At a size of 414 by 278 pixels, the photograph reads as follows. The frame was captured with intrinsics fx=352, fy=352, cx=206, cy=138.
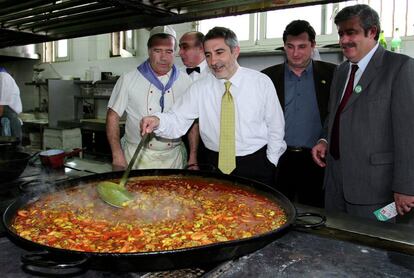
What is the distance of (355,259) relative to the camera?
3.83 feet

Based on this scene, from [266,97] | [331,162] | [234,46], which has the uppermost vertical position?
[234,46]

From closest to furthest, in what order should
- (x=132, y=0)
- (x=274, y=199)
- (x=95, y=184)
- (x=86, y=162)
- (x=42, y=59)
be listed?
1. (x=132, y=0)
2. (x=274, y=199)
3. (x=95, y=184)
4. (x=86, y=162)
5. (x=42, y=59)

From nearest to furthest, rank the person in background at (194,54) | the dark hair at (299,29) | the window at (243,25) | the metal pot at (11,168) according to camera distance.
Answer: the metal pot at (11,168) < the dark hair at (299,29) < the person in background at (194,54) < the window at (243,25)

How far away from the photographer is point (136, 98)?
2836 millimetres

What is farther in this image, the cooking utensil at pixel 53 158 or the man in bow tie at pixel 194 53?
the man in bow tie at pixel 194 53

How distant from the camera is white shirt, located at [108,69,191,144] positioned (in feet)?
9.29

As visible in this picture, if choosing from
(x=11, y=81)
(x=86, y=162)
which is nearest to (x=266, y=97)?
(x=86, y=162)

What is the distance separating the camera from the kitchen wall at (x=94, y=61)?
15.9ft

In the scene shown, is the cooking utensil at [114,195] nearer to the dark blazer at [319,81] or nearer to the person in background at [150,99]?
the person in background at [150,99]

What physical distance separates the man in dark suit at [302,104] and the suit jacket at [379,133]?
641mm

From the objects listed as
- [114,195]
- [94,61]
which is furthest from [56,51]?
[114,195]

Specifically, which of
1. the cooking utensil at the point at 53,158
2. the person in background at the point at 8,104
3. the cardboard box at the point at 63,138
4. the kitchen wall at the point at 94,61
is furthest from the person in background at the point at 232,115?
the cardboard box at the point at 63,138

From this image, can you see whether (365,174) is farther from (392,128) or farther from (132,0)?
(132,0)

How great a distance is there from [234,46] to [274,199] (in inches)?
45.0
